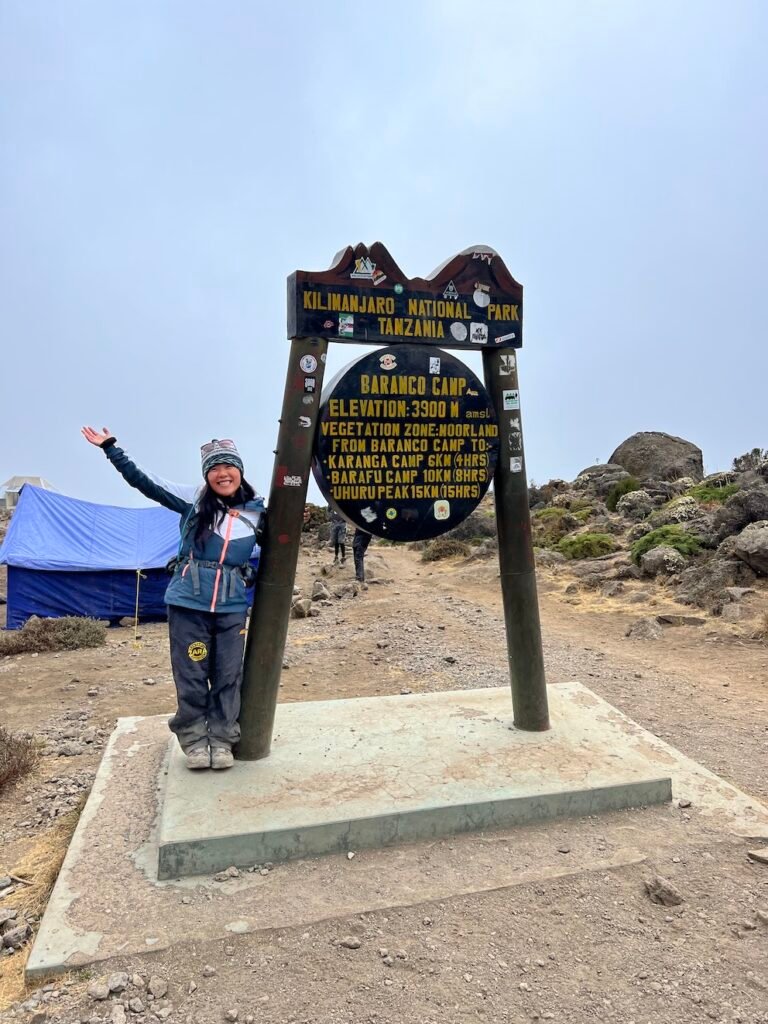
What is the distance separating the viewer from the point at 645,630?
9867 millimetres

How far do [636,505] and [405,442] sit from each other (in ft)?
58.2

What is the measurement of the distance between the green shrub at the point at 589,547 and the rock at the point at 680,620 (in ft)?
19.5

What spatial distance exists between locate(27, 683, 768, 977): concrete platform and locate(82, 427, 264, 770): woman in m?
0.30

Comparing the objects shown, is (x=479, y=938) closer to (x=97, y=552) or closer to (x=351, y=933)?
(x=351, y=933)

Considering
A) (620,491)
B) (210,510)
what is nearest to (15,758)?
(210,510)

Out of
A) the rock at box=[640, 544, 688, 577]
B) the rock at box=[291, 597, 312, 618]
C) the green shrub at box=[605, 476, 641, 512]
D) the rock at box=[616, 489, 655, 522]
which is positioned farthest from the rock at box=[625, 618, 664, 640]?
the green shrub at box=[605, 476, 641, 512]

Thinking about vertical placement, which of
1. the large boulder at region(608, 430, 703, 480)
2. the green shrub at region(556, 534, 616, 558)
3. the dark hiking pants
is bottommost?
the dark hiking pants

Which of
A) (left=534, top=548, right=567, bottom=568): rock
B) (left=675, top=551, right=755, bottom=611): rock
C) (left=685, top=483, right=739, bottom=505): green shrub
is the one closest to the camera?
(left=675, top=551, right=755, bottom=611): rock

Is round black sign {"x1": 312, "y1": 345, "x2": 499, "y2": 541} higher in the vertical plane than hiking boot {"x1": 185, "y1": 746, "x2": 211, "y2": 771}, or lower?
higher

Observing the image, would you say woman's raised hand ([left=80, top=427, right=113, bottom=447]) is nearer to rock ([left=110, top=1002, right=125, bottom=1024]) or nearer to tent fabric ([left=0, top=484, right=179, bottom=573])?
rock ([left=110, top=1002, right=125, bottom=1024])

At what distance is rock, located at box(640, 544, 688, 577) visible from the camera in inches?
500

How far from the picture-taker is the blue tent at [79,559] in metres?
11.8

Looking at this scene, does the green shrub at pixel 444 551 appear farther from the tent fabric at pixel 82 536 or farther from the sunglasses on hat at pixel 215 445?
the sunglasses on hat at pixel 215 445

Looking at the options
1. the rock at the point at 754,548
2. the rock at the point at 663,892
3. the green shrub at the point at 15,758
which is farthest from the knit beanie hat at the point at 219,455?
the rock at the point at 754,548
